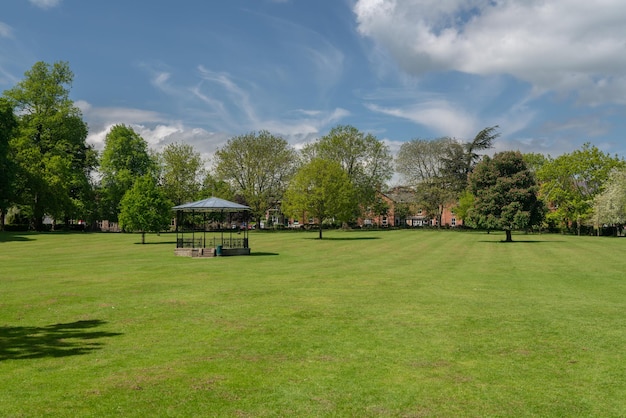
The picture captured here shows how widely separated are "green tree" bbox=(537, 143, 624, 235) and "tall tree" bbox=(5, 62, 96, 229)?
76.3 meters

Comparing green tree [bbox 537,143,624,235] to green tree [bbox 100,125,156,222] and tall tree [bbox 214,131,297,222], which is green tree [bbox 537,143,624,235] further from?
green tree [bbox 100,125,156,222]

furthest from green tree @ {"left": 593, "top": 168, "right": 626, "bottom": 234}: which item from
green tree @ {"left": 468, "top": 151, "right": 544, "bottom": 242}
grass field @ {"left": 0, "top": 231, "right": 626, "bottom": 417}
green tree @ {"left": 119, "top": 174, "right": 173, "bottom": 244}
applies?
green tree @ {"left": 119, "top": 174, "right": 173, "bottom": 244}

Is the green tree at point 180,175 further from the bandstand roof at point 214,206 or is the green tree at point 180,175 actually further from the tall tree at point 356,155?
the bandstand roof at point 214,206

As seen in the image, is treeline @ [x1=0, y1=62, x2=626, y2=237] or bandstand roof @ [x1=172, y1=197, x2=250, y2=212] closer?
bandstand roof @ [x1=172, y1=197, x2=250, y2=212]

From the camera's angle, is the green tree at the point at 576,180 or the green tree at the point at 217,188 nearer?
the green tree at the point at 576,180

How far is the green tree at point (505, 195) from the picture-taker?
181ft

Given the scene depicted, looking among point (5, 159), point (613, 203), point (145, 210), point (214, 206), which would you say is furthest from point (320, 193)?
point (5, 159)

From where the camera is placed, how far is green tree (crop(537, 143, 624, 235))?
3027 inches

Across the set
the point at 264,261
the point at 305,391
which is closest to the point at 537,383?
the point at 305,391

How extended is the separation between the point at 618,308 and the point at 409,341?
8776 mm

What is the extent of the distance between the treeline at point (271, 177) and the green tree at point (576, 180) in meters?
0.16

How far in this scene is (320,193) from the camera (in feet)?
210

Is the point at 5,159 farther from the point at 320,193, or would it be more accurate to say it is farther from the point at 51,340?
the point at 51,340

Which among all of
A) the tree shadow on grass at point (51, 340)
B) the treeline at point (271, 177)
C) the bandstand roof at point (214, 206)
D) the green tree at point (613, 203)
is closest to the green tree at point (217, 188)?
the treeline at point (271, 177)
